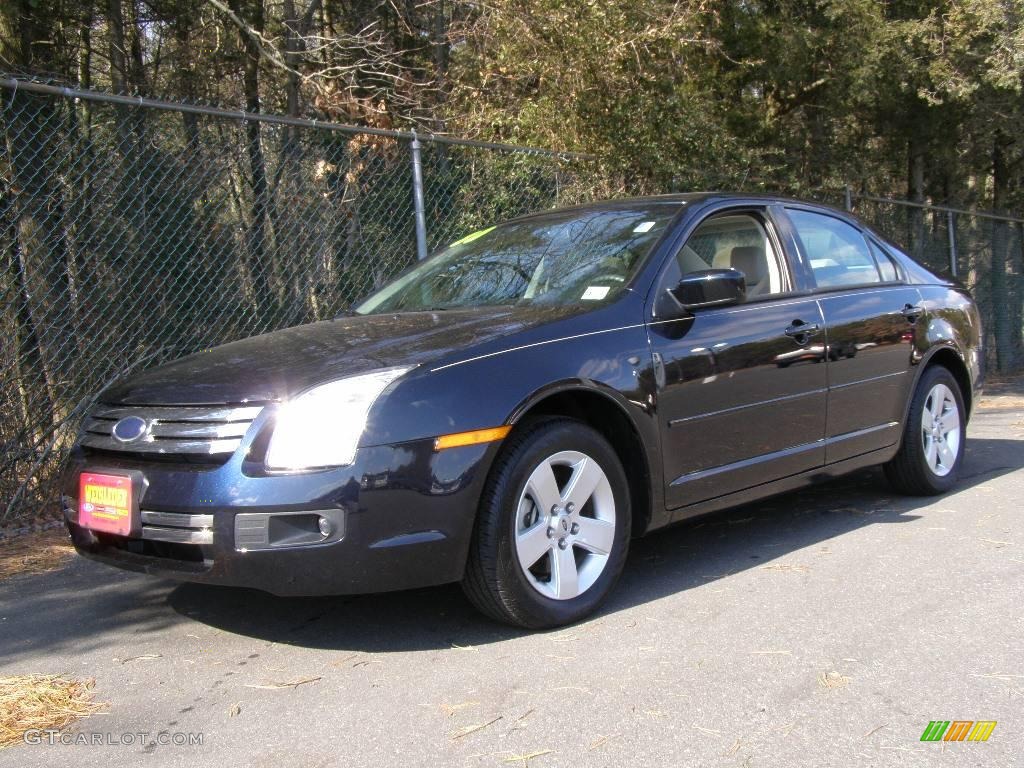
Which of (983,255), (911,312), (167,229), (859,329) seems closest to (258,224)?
(167,229)

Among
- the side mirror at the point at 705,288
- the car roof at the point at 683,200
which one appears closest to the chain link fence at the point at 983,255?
the car roof at the point at 683,200

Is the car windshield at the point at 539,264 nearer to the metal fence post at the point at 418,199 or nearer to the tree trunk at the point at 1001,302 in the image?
the metal fence post at the point at 418,199

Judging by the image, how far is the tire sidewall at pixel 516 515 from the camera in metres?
3.53

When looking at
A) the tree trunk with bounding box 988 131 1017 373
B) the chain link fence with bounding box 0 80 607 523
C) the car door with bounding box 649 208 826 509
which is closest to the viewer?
the car door with bounding box 649 208 826 509

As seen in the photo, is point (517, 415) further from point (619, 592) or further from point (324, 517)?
point (619, 592)

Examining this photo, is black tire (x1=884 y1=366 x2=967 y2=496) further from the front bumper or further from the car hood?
the front bumper

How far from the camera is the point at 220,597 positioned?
13.9 ft

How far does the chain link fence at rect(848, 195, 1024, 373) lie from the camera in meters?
12.4

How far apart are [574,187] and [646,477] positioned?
4.80 metres

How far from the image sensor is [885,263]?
566 centimetres

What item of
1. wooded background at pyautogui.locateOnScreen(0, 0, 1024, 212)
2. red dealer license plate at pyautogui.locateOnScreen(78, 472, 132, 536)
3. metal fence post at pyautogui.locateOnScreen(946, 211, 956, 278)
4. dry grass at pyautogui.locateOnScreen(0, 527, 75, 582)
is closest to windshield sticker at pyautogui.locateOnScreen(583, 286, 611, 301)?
red dealer license plate at pyautogui.locateOnScreen(78, 472, 132, 536)

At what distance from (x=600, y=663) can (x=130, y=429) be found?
1.83m

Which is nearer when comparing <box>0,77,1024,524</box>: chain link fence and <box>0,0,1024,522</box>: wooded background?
<box>0,77,1024,524</box>: chain link fence

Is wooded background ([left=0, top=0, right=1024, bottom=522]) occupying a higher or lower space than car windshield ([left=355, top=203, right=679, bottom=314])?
higher
